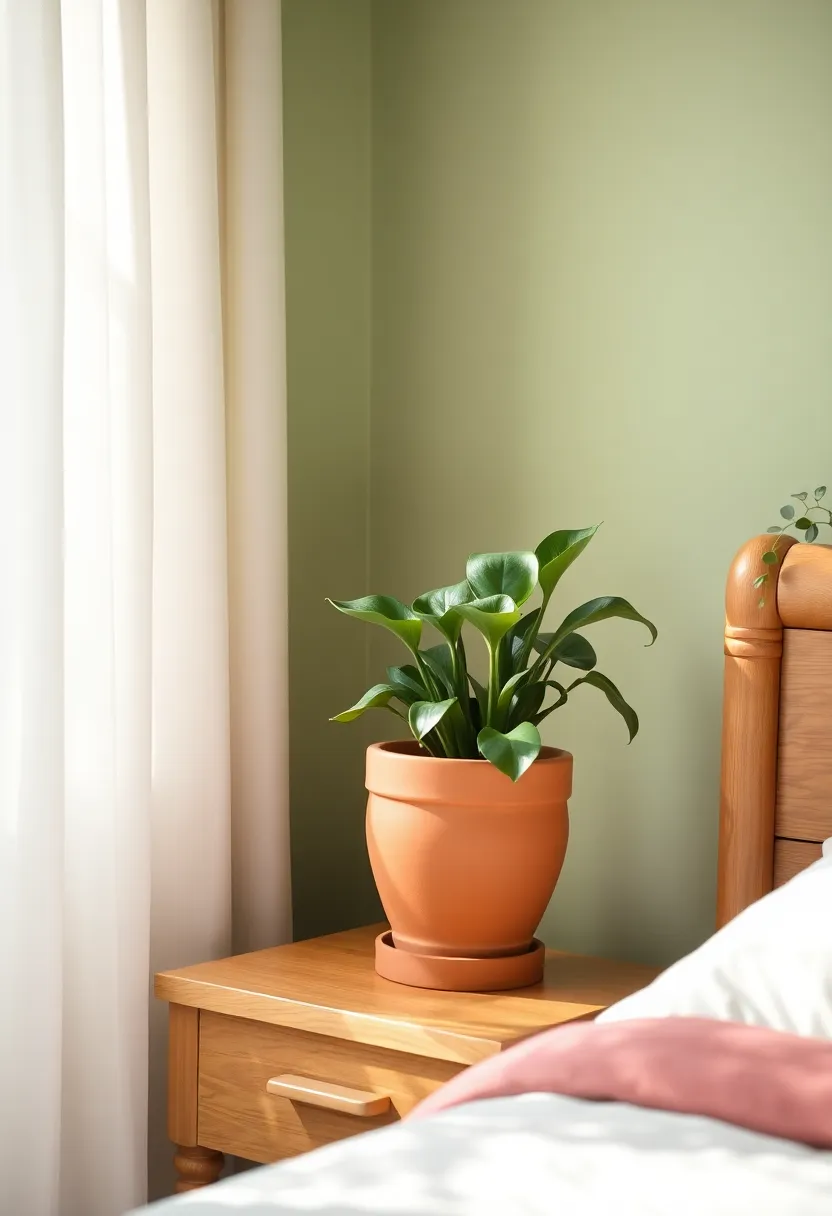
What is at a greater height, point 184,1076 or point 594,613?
point 594,613

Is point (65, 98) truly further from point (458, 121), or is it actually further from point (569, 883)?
point (569, 883)

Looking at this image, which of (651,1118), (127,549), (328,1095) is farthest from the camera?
(127,549)

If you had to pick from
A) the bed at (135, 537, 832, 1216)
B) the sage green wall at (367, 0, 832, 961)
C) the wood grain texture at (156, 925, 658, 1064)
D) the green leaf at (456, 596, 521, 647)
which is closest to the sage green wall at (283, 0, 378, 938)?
the sage green wall at (367, 0, 832, 961)

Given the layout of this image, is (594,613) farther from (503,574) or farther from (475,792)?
(475,792)

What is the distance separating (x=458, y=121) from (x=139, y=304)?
2.31 ft

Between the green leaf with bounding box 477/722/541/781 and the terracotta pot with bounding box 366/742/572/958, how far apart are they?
49mm

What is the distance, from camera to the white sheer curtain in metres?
1.57

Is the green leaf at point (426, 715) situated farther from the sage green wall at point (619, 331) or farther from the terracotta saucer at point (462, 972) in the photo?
the sage green wall at point (619, 331)

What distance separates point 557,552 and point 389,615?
8.7 inches

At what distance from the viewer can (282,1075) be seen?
1600mm

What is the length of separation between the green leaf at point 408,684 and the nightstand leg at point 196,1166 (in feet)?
1.97

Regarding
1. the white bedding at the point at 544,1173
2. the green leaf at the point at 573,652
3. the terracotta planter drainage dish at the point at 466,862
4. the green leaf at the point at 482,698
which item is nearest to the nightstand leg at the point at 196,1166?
the terracotta planter drainage dish at the point at 466,862

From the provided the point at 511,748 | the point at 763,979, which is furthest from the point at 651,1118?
the point at 511,748

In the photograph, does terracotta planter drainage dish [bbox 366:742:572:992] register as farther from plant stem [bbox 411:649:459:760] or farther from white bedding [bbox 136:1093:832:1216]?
white bedding [bbox 136:1093:832:1216]
